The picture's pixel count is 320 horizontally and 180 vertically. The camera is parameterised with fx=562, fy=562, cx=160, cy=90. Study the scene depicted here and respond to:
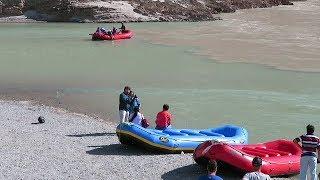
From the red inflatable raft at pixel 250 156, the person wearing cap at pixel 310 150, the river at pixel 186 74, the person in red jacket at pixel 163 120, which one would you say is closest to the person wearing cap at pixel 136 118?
the person in red jacket at pixel 163 120

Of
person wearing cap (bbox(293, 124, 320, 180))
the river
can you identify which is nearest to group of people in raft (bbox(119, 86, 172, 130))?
the river

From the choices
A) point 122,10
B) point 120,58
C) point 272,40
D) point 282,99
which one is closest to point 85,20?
point 122,10

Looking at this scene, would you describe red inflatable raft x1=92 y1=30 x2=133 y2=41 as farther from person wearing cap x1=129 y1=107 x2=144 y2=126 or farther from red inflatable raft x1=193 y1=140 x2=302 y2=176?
red inflatable raft x1=193 y1=140 x2=302 y2=176

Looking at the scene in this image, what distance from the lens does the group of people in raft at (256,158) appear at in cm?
940

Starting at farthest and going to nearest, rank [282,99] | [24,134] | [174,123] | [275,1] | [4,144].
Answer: [275,1], [282,99], [174,123], [24,134], [4,144]

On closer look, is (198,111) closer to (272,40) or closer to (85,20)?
(272,40)

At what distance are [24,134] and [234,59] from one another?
20959mm

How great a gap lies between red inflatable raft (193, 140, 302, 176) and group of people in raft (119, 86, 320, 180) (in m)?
0.92

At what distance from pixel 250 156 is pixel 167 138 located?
8.93 feet

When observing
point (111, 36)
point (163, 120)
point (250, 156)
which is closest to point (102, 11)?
point (111, 36)

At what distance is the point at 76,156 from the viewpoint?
1509 centimetres

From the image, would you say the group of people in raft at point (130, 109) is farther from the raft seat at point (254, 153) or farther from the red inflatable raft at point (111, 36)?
the red inflatable raft at point (111, 36)

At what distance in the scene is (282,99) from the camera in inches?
934

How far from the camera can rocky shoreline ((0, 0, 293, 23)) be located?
236 ft
